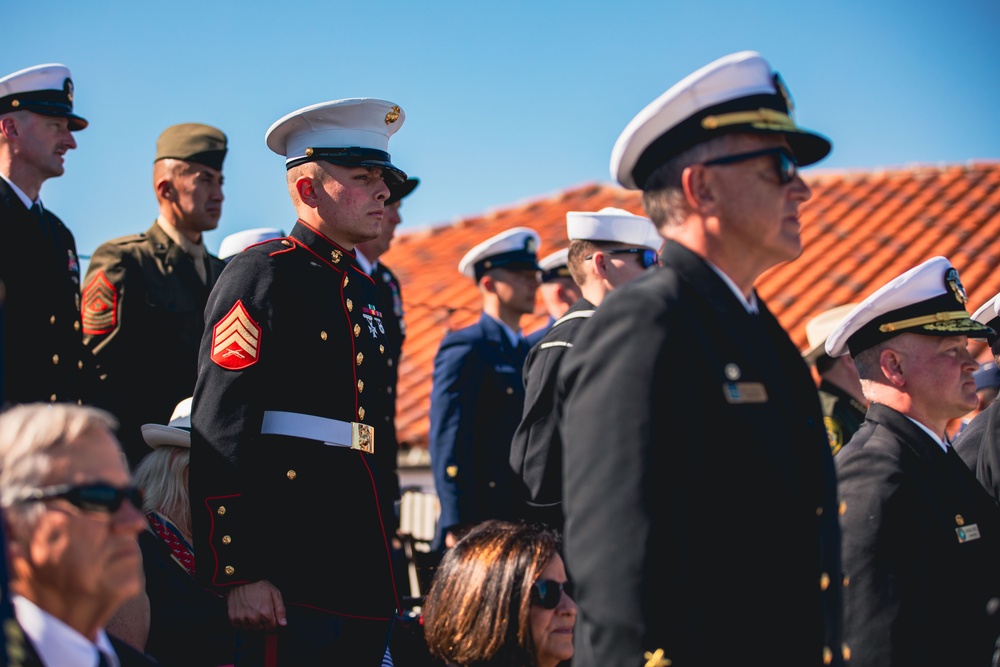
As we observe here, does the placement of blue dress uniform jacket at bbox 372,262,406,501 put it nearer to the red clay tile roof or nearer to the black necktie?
the black necktie

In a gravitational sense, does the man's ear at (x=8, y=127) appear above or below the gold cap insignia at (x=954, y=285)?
above

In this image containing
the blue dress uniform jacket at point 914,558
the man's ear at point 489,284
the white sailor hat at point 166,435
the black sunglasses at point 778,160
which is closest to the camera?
the black sunglasses at point 778,160

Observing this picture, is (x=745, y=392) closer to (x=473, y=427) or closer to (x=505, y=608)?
(x=505, y=608)

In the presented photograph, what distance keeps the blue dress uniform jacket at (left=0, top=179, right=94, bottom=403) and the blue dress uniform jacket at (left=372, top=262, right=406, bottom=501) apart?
1270 millimetres

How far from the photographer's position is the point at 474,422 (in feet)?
Result: 21.8

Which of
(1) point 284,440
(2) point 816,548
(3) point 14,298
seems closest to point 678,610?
(2) point 816,548

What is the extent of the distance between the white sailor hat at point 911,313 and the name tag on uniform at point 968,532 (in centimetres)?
73

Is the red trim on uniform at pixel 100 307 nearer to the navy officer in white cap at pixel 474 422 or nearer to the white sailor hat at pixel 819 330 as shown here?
the navy officer in white cap at pixel 474 422

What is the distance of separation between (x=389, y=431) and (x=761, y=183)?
328cm

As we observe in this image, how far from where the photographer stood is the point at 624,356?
2537mm

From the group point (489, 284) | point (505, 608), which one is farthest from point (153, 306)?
point (505, 608)

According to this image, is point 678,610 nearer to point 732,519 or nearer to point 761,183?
point 732,519

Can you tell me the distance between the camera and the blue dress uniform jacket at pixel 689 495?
7.88ft

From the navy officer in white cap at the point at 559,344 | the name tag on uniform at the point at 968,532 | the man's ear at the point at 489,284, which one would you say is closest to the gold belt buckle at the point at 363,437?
the navy officer in white cap at the point at 559,344
